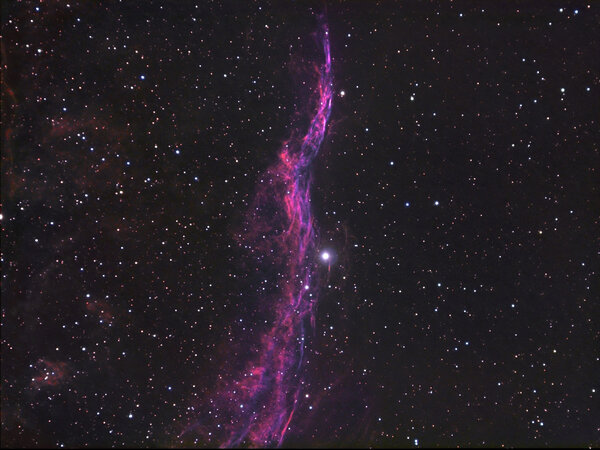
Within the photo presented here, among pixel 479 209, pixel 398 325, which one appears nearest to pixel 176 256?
pixel 398 325

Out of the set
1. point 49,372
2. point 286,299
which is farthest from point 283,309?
point 49,372

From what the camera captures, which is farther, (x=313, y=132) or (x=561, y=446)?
(x=561, y=446)

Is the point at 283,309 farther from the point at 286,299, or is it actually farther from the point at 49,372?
the point at 49,372

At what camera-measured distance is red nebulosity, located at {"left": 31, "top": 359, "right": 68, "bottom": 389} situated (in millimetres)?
855

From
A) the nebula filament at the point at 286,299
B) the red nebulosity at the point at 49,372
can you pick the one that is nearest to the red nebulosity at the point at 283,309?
the nebula filament at the point at 286,299

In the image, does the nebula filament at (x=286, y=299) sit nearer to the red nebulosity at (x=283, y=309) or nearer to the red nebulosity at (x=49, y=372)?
→ the red nebulosity at (x=283, y=309)

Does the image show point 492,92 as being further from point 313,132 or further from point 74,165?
point 74,165

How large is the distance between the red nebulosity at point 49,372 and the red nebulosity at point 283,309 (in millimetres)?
326

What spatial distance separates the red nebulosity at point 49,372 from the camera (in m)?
0.86

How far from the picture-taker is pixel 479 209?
0.90m

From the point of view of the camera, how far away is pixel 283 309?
874 millimetres

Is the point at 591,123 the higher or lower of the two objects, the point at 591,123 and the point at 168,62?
the lower

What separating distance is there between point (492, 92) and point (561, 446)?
0.89 metres

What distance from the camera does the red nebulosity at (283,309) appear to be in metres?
0.85
